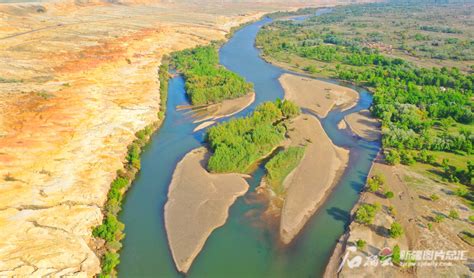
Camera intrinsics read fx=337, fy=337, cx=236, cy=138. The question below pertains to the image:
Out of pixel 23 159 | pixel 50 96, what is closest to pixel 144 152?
pixel 23 159

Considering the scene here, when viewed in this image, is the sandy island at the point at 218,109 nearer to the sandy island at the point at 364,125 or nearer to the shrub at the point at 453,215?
the sandy island at the point at 364,125

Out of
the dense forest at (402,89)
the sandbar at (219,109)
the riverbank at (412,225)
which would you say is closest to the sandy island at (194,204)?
the riverbank at (412,225)

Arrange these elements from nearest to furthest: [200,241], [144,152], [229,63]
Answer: [200,241]
[144,152]
[229,63]

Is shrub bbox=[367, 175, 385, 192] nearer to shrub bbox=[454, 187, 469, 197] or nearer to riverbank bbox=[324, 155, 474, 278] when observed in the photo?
riverbank bbox=[324, 155, 474, 278]

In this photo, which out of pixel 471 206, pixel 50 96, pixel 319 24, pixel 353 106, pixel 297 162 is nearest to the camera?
pixel 471 206

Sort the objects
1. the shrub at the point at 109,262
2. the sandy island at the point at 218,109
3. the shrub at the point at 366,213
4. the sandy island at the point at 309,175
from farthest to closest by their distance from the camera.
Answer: the sandy island at the point at 218,109, the sandy island at the point at 309,175, the shrub at the point at 366,213, the shrub at the point at 109,262

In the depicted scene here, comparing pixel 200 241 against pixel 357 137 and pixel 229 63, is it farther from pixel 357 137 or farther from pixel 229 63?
pixel 229 63

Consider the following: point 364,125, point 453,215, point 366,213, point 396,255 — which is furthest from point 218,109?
point 396,255
